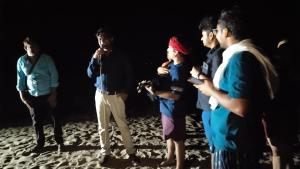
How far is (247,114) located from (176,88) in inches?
72.0

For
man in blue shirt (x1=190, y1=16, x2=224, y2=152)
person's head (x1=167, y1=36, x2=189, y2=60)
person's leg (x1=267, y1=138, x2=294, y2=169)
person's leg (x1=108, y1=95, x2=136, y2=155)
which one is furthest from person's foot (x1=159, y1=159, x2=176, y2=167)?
person's head (x1=167, y1=36, x2=189, y2=60)

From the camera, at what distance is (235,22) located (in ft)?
7.61

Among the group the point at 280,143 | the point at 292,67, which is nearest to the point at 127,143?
the point at 280,143

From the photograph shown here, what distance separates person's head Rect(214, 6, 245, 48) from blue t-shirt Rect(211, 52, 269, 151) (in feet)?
0.78

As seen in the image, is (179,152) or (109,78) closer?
(179,152)

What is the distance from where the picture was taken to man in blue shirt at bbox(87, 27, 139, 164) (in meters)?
4.63

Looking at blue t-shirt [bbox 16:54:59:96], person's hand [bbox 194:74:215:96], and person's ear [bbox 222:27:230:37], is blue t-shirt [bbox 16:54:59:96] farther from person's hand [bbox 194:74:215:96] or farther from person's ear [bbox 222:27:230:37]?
person's ear [bbox 222:27:230:37]

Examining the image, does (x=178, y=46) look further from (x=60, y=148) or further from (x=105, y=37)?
(x=60, y=148)

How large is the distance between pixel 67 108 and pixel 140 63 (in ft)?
20.7

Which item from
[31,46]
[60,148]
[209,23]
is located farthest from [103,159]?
[209,23]

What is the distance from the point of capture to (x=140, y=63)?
54.4 ft

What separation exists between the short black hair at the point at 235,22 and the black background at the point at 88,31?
8282 millimetres

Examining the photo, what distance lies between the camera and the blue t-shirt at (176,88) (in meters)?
4.00

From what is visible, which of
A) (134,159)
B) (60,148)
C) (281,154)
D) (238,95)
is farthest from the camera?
(60,148)
